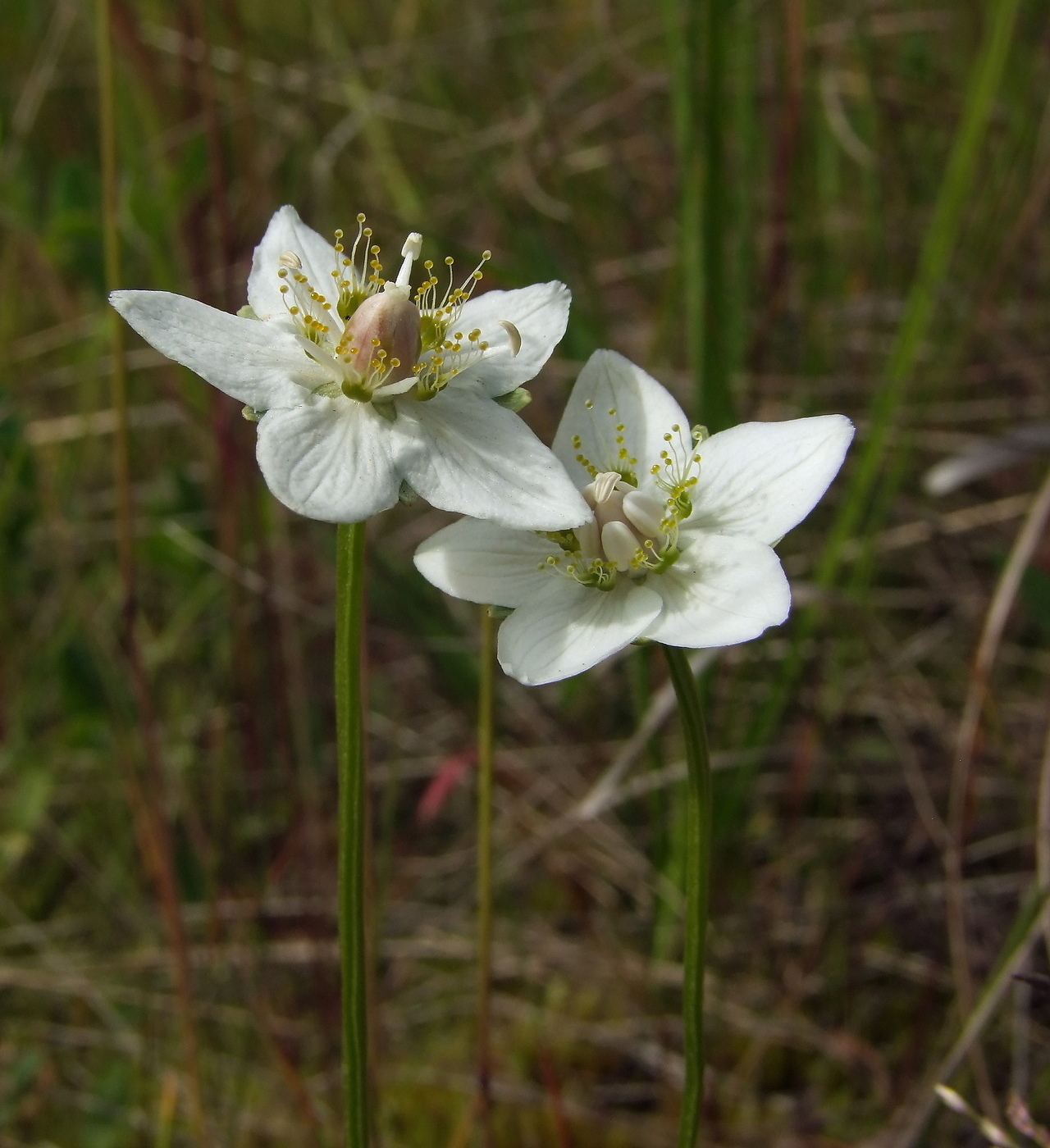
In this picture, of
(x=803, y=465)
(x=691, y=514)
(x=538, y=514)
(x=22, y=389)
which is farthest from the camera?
(x=22, y=389)

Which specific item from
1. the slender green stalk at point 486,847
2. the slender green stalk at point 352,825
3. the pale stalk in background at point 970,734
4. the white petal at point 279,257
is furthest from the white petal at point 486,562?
the pale stalk in background at point 970,734

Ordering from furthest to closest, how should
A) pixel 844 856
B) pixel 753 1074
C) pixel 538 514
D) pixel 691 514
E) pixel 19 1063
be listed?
pixel 844 856 → pixel 753 1074 → pixel 19 1063 → pixel 691 514 → pixel 538 514

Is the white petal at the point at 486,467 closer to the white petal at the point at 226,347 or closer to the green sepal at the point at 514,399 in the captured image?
the green sepal at the point at 514,399

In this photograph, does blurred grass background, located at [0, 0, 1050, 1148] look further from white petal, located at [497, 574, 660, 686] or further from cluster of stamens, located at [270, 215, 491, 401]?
white petal, located at [497, 574, 660, 686]

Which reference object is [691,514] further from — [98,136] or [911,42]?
[98,136]

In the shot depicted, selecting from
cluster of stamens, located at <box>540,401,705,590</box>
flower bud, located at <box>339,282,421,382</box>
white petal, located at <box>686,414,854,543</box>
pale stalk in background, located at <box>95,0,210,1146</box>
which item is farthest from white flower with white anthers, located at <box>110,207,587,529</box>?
pale stalk in background, located at <box>95,0,210,1146</box>

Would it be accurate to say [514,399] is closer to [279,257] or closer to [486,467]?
[486,467]

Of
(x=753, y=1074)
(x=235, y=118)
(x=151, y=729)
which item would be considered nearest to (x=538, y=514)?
(x=151, y=729)
